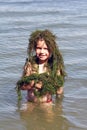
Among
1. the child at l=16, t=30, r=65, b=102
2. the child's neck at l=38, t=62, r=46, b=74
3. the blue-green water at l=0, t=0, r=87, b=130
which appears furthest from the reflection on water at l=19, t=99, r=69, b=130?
the child's neck at l=38, t=62, r=46, b=74

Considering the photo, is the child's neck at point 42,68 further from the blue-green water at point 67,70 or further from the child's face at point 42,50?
the blue-green water at point 67,70

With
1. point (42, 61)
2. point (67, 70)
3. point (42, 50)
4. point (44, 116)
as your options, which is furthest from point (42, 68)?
point (67, 70)

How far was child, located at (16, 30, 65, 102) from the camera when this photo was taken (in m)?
5.15

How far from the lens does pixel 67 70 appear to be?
715 cm

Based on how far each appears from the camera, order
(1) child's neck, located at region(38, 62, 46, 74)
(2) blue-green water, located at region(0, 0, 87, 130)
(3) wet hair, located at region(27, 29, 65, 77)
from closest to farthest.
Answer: (2) blue-green water, located at region(0, 0, 87, 130) → (3) wet hair, located at region(27, 29, 65, 77) → (1) child's neck, located at region(38, 62, 46, 74)

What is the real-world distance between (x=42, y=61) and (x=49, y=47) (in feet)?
0.91

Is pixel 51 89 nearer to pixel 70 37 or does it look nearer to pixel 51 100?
pixel 51 100

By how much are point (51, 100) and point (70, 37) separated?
469 centimetres

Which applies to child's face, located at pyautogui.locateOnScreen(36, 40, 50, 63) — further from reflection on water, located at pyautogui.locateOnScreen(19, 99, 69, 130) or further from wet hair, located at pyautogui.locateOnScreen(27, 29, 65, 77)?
reflection on water, located at pyautogui.locateOnScreen(19, 99, 69, 130)

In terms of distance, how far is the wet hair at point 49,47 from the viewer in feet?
16.9

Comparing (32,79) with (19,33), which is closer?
(32,79)

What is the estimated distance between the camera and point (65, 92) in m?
6.15

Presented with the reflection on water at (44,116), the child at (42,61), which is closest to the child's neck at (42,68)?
the child at (42,61)

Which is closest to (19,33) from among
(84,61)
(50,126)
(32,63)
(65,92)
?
(84,61)
